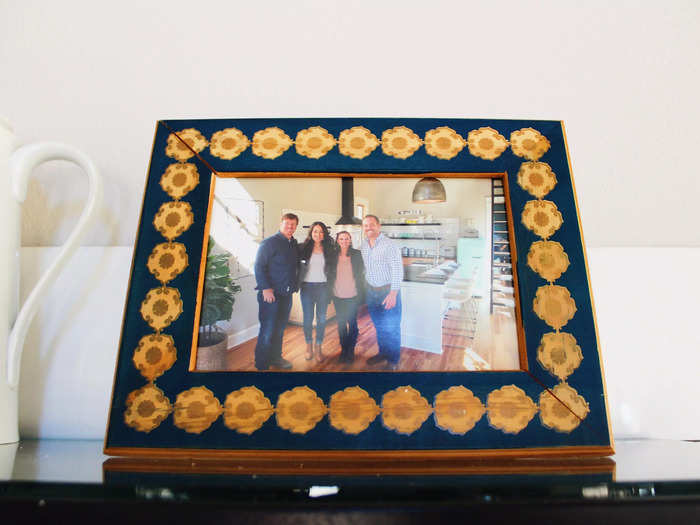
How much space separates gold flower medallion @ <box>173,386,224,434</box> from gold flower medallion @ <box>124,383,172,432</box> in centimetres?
1

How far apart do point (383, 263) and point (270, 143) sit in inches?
9.3

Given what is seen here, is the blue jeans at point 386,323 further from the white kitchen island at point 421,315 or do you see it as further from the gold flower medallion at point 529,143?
the gold flower medallion at point 529,143

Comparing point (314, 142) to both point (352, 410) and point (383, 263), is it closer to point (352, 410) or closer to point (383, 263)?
point (383, 263)

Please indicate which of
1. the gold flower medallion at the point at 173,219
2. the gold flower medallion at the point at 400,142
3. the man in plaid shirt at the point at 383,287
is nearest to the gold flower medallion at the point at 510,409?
the man in plaid shirt at the point at 383,287

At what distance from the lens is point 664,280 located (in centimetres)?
53

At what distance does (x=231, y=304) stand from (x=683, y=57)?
88cm

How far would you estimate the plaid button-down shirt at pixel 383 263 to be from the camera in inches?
17.8

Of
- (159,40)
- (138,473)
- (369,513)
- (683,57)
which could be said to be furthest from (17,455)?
(683,57)

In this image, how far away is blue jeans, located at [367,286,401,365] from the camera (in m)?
0.44

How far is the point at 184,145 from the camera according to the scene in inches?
18.7

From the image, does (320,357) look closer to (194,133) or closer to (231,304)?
(231,304)

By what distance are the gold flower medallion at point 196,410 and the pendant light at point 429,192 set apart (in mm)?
370

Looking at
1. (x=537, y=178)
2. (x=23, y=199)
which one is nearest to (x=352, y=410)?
(x=537, y=178)

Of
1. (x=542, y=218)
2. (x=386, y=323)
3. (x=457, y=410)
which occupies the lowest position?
(x=457, y=410)
